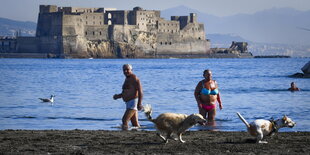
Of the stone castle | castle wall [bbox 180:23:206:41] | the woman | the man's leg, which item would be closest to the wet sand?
the man's leg

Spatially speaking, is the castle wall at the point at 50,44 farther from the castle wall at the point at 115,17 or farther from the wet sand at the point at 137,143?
the wet sand at the point at 137,143

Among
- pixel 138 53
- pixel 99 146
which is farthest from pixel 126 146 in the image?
pixel 138 53

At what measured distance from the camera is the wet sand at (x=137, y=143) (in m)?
11.2

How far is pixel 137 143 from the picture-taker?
1212 centimetres

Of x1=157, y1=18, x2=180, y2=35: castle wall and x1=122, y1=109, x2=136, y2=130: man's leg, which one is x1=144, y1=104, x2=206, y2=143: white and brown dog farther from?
x1=157, y1=18, x2=180, y2=35: castle wall

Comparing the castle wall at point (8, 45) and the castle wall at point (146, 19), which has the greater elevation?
the castle wall at point (146, 19)

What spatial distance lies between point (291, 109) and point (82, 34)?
97.0m

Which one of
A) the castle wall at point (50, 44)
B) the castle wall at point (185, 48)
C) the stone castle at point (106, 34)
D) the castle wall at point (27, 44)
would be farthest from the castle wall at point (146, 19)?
the castle wall at point (27, 44)

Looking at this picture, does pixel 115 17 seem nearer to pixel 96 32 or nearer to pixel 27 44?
pixel 96 32

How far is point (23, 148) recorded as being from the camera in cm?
1134

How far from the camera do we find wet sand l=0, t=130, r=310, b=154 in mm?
11172

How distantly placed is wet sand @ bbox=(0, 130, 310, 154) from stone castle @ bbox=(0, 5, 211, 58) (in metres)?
102

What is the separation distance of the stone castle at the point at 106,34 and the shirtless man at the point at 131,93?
Answer: 101 m

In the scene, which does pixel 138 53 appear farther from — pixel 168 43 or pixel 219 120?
pixel 219 120
